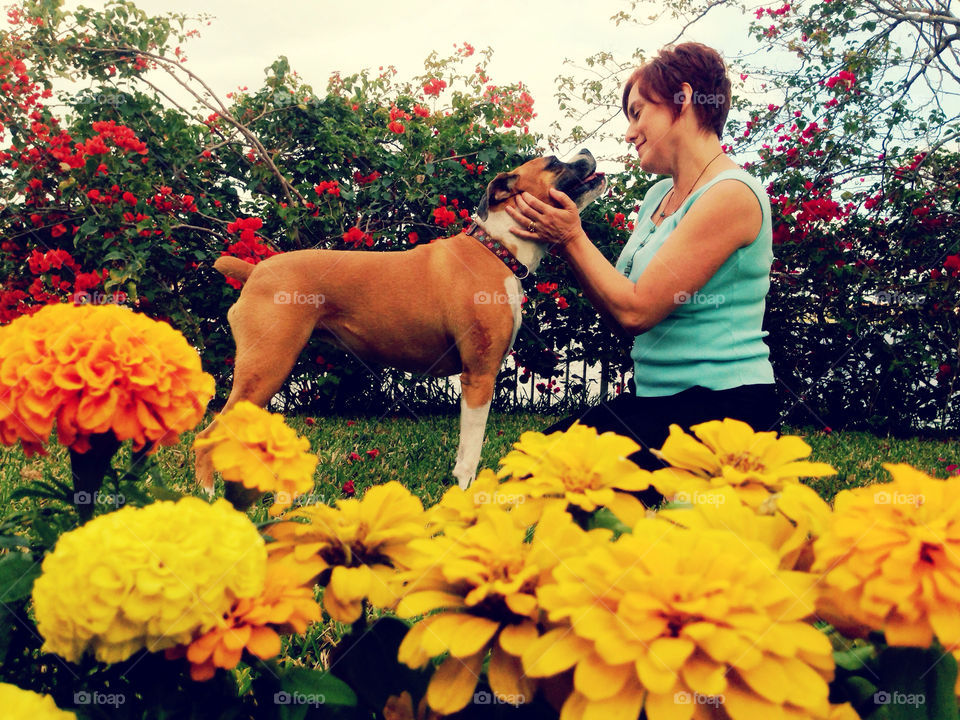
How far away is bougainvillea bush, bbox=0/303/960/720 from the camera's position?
1.30ft

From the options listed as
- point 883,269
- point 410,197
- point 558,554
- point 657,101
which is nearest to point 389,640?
point 558,554

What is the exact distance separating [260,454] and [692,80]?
6.77ft

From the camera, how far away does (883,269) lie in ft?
19.8

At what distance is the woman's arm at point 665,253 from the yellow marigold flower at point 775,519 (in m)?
1.19

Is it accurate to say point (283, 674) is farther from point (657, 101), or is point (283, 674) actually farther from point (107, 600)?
point (657, 101)

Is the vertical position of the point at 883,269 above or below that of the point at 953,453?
above

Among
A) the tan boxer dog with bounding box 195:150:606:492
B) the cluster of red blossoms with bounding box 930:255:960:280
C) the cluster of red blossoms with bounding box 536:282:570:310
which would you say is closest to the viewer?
the tan boxer dog with bounding box 195:150:606:492

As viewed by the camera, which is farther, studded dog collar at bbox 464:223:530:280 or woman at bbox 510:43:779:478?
studded dog collar at bbox 464:223:530:280

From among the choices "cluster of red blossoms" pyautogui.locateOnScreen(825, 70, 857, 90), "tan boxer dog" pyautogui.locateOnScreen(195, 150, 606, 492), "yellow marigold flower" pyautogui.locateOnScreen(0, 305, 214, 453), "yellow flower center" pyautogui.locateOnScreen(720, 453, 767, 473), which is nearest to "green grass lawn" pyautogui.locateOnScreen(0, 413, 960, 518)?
"tan boxer dog" pyautogui.locateOnScreen(195, 150, 606, 492)

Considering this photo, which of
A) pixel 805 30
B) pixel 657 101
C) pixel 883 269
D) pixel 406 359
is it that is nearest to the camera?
pixel 657 101

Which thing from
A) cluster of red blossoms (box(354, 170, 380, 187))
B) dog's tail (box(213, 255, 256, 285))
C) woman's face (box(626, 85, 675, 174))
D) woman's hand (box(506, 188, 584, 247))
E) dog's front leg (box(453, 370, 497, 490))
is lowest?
dog's front leg (box(453, 370, 497, 490))

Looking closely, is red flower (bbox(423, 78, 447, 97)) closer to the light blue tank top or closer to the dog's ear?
the dog's ear

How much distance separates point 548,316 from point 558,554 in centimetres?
566

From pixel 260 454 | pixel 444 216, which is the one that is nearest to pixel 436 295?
pixel 444 216
